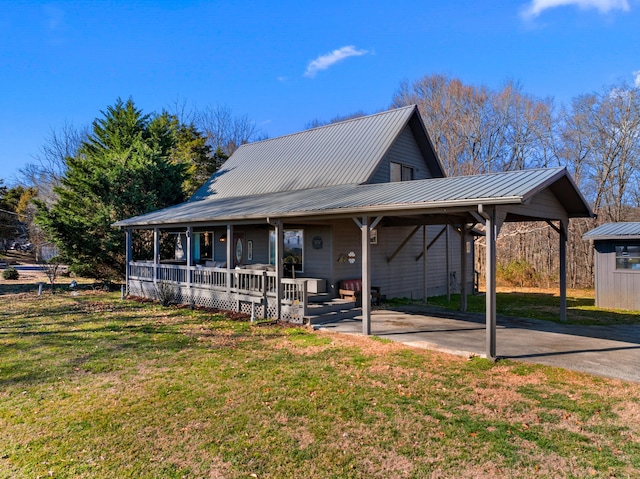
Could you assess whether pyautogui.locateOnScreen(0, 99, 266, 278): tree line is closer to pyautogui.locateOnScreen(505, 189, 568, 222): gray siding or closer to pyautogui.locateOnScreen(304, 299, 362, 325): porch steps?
pyautogui.locateOnScreen(304, 299, 362, 325): porch steps

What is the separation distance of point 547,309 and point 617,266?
118 inches

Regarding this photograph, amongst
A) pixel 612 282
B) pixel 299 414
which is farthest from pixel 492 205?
pixel 612 282

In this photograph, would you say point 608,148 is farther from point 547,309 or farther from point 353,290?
point 353,290

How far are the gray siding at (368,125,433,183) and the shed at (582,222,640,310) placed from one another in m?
6.15

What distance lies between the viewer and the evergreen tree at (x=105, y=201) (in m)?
19.0

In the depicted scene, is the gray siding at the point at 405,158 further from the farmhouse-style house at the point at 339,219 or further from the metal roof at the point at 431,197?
the metal roof at the point at 431,197

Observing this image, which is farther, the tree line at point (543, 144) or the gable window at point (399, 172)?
the tree line at point (543, 144)

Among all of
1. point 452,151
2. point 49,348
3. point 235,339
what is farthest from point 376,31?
point 49,348

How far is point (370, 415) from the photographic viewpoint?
4926 mm

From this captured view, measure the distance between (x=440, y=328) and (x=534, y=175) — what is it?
3.94 m

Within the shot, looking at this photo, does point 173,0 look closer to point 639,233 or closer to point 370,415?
point 370,415

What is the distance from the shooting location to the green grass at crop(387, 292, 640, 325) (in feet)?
38.0

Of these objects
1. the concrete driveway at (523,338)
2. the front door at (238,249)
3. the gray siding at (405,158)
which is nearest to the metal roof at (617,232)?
the concrete driveway at (523,338)

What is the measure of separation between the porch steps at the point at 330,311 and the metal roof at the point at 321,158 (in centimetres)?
428
